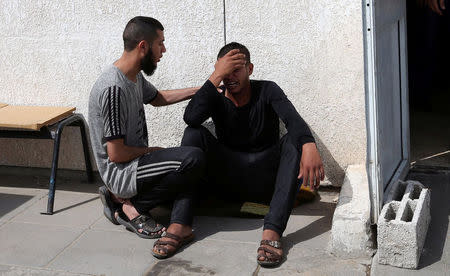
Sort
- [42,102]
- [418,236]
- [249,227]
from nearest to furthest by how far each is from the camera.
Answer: [418,236], [249,227], [42,102]

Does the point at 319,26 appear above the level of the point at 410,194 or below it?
above

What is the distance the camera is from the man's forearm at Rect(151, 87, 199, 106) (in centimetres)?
485

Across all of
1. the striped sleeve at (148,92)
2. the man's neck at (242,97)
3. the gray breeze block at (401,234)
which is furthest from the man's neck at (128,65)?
the gray breeze block at (401,234)

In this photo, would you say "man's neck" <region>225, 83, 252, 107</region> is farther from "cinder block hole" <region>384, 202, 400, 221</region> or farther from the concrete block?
"cinder block hole" <region>384, 202, 400, 221</region>

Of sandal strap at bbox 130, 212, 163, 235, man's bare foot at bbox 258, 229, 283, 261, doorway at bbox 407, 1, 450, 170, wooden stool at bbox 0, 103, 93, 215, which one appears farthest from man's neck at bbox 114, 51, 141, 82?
doorway at bbox 407, 1, 450, 170

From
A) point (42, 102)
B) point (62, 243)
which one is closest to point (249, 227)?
point (62, 243)

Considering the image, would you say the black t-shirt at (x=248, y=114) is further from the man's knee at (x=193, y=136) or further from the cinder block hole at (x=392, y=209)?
the cinder block hole at (x=392, y=209)

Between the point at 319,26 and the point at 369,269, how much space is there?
1.81 metres

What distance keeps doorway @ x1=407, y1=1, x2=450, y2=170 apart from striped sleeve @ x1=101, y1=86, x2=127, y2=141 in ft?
8.52

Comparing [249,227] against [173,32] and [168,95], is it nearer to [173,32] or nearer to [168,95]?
[168,95]

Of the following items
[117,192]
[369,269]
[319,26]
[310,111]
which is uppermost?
[319,26]

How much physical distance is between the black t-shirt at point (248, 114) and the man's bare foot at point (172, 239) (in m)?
0.73

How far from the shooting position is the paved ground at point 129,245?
12.9 ft

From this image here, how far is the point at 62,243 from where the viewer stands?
14.3 feet
